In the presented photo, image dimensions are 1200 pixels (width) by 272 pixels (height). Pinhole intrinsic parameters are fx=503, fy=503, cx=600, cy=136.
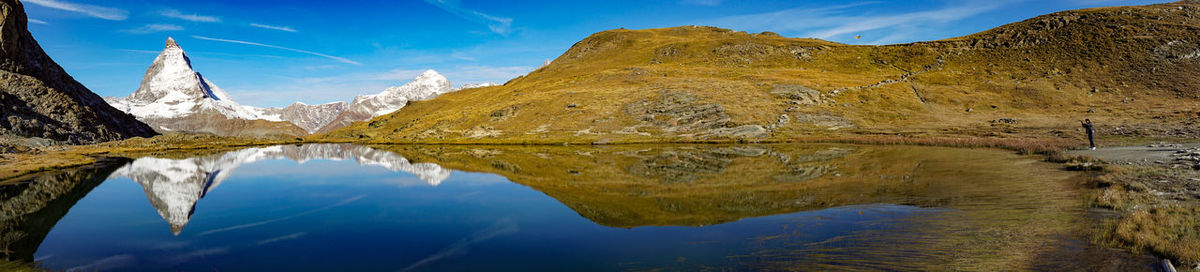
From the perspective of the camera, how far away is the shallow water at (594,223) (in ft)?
52.9

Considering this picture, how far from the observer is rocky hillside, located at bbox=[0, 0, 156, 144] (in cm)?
13162

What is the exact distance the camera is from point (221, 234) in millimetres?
23016

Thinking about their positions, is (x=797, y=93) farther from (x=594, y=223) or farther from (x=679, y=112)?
(x=594, y=223)

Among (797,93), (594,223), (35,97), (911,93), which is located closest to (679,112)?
(797,93)

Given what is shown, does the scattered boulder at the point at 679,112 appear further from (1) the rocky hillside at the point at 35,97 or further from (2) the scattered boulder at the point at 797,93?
(1) the rocky hillside at the point at 35,97

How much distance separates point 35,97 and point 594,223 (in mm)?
207007

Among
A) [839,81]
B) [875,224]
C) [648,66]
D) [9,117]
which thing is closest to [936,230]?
[875,224]

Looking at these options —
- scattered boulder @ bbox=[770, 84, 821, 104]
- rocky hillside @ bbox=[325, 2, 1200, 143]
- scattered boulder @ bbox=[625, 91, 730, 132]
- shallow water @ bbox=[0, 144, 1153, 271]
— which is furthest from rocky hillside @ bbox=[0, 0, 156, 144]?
scattered boulder @ bbox=[770, 84, 821, 104]

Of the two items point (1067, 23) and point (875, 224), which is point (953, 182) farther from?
point (1067, 23)

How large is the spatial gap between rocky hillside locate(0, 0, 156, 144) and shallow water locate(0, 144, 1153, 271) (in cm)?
13398

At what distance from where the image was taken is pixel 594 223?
75.5ft

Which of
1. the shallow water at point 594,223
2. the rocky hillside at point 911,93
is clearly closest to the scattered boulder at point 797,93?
the rocky hillside at point 911,93

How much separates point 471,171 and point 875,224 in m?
40.0

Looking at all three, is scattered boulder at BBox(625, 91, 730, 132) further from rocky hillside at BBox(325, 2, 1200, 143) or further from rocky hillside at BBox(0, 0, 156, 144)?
rocky hillside at BBox(0, 0, 156, 144)
